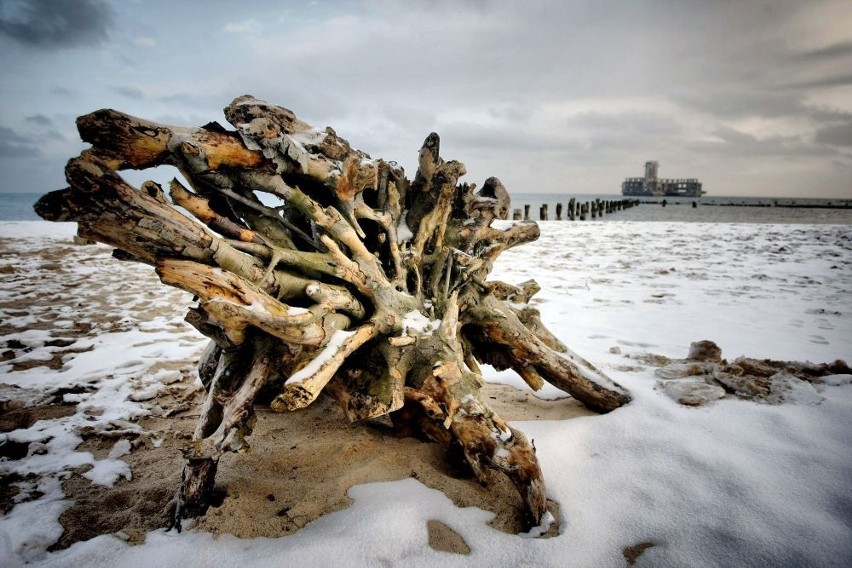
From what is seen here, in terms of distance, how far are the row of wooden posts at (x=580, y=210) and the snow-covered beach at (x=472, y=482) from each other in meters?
8.24

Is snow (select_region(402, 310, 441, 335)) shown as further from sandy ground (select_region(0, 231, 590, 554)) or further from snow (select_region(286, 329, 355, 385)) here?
sandy ground (select_region(0, 231, 590, 554))

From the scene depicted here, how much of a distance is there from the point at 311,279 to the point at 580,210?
24924 millimetres

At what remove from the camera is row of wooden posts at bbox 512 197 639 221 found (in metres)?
20.2

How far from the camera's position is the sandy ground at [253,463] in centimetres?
189

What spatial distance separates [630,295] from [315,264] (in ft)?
17.0

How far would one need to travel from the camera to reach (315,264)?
2.27 metres

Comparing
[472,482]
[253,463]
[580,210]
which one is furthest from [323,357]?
[580,210]

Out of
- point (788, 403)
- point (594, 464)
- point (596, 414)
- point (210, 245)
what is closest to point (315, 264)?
point (210, 245)

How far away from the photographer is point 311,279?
2305mm

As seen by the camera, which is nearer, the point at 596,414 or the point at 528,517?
the point at 528,517

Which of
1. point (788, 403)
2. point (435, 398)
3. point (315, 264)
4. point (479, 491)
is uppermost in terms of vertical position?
point (315, 264)

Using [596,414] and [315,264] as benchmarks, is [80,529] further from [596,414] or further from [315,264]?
[596,414]

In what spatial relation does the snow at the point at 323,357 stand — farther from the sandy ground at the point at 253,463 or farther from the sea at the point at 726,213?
the sea at the point at 726,213

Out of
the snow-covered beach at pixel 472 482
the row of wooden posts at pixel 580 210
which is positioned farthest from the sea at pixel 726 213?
the snow-covered beach at pixel 472 482
